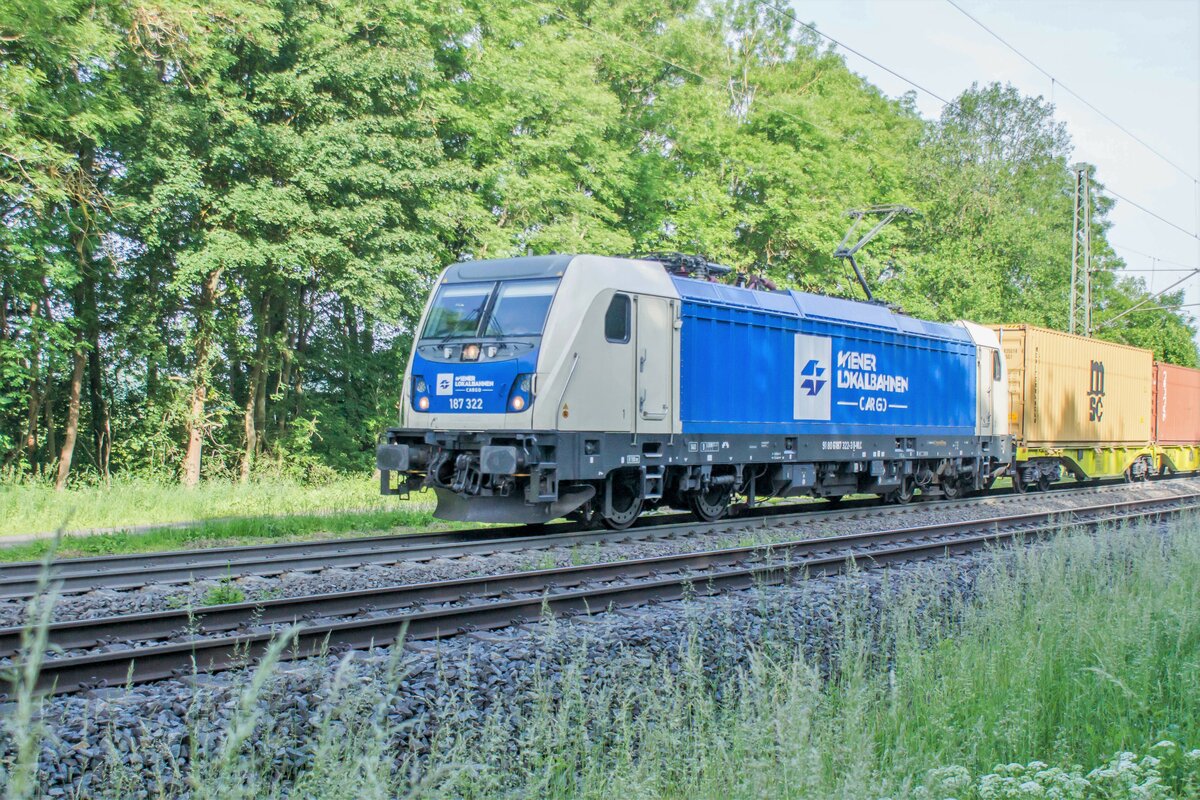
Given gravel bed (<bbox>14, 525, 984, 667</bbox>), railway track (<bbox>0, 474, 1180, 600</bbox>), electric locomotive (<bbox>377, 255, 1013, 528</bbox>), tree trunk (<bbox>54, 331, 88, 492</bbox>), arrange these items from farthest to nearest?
tree trunk (<bbox>54, 331, 88, 492</bbox>) < electric locomotive (<bbox>377, 255, 1013, 528</bbox>) < railway track (<bbox>0, 474, 1180, 600</bbox>) < gravel bed (<bbox>14, 525, 984, 667</bbox>)

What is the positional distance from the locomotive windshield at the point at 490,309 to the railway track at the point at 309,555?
2.62 meters

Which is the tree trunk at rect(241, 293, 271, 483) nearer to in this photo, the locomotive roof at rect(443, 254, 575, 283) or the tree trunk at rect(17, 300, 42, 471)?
the tree trunk at rect(17, 300, 42, 471)

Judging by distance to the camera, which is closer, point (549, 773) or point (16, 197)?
point (549, 773)

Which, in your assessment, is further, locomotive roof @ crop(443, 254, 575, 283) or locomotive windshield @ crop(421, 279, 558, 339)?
locomotive roof @ crop(443, 254, 575, 283)

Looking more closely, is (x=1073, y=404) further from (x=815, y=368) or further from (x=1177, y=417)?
(x=815, y=368)

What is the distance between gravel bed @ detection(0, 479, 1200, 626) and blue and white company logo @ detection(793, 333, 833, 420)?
1.77 metres

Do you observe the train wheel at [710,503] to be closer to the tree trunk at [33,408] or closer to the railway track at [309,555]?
the railway track at [309,555]

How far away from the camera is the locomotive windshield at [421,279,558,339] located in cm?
1202

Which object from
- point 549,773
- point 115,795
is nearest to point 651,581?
point 549,773

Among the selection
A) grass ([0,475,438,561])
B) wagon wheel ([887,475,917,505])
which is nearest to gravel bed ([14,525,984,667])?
grass ([0,475,438,561])

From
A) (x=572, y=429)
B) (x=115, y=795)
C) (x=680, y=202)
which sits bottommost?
(x=115, y=795)

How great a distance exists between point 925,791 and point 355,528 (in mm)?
11793

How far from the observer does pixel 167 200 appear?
17.9 m

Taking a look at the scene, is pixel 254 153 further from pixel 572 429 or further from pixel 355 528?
pixel 572 429
